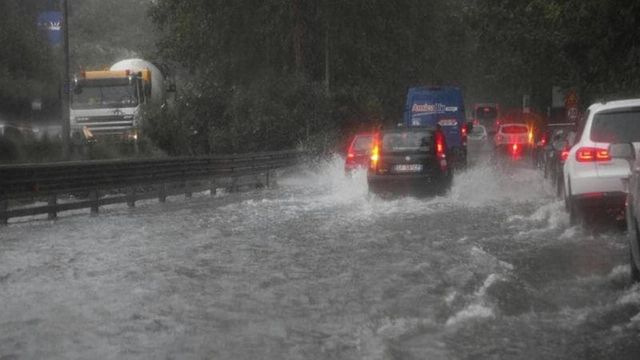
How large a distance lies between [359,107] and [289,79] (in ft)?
13.5

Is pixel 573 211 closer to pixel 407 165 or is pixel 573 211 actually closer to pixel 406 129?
pixel 407 165

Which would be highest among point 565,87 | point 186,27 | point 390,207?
point 186,27

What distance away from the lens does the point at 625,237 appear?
14719 mm

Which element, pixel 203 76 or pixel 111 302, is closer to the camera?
pixel 111 302

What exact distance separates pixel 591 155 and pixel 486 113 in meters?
86.0

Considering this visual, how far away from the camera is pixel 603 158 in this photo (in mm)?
14578

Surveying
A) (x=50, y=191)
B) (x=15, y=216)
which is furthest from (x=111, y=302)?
(x=50, y=191)

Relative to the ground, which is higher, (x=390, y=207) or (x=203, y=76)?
(x=203, y=76)

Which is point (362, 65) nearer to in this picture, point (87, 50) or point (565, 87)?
point (565, 87)

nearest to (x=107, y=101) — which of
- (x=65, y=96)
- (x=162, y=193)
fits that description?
(x=65, y=96)

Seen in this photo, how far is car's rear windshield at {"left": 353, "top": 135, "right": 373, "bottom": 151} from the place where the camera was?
29.7 metres

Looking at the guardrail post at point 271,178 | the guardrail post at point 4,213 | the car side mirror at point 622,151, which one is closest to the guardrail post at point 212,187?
the guardrail post at point 271,178

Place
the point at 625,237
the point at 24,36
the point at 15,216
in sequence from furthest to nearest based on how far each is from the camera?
the point at 24,36 < the point at 15,216 < the point at 625,237

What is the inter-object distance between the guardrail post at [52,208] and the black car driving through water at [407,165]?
6.66 meters
